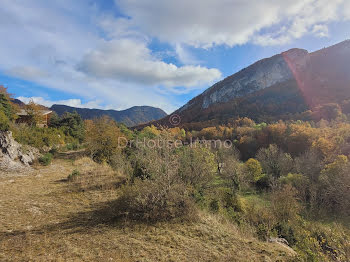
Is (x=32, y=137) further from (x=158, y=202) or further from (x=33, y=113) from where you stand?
(x=158, y=202)

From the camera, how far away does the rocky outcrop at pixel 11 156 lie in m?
10.5

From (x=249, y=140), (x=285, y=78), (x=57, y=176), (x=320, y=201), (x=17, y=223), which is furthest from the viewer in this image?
(x=285, y=78)

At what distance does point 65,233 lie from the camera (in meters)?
4.88

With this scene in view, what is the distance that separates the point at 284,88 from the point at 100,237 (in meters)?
107

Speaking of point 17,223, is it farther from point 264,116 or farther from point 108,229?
point 264,116

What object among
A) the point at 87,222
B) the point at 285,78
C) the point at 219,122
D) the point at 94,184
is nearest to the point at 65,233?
the point at 87,222

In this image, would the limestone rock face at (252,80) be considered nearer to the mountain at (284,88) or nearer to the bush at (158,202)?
the mountain at (284,88)

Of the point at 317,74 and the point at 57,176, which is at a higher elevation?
the point at 317,74

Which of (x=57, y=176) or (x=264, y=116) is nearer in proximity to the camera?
(x=57, y=176)

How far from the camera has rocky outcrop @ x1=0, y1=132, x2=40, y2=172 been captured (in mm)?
10477

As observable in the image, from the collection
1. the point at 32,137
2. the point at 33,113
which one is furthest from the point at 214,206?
the point at 33,113

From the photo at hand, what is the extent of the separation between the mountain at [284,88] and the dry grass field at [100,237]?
150 feet

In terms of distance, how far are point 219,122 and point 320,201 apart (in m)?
56.0

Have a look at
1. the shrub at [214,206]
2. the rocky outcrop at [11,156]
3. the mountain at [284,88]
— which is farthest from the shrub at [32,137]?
the mountain at [284,88]
